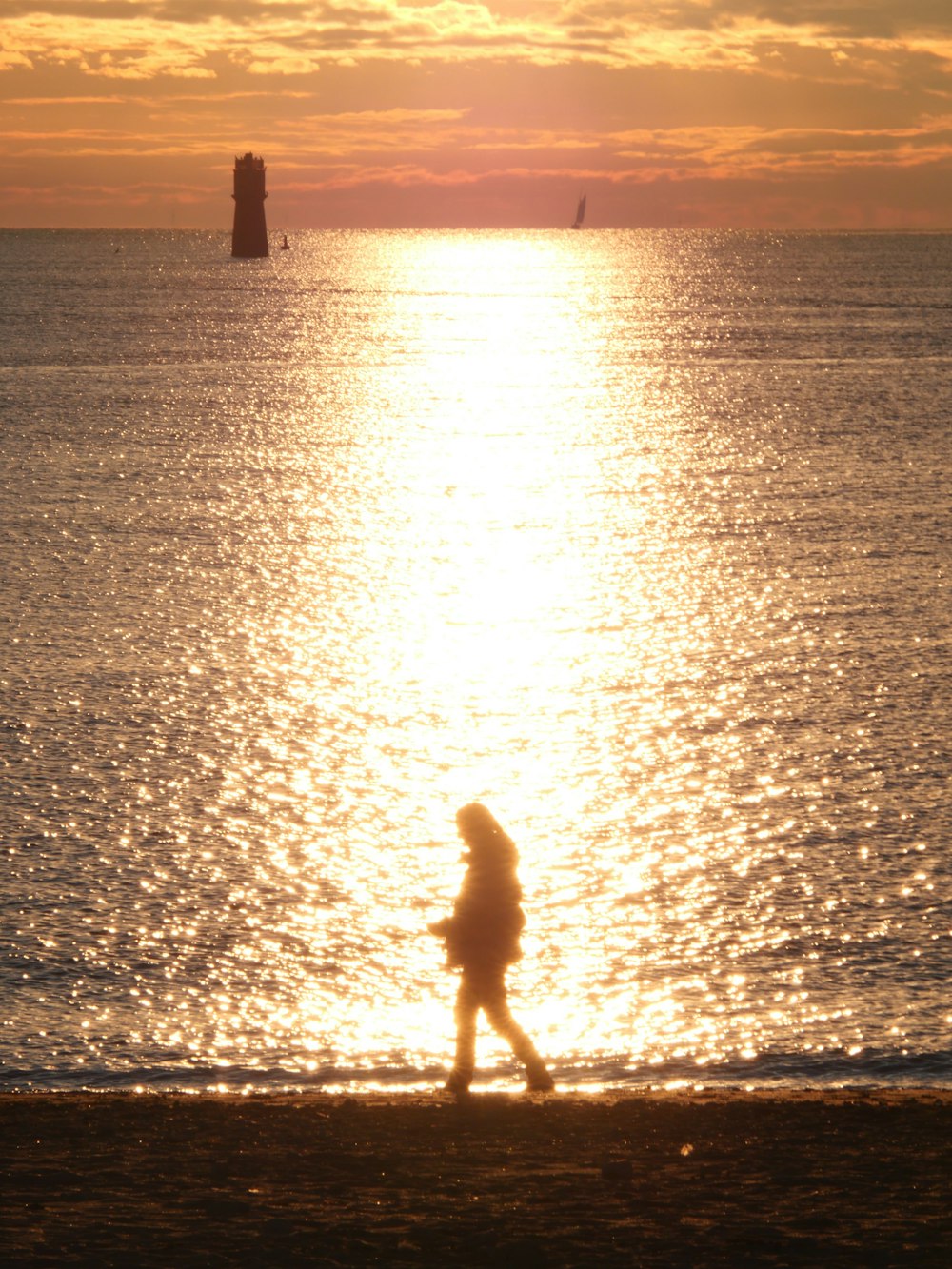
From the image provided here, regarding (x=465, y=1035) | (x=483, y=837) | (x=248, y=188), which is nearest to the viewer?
(x=483, y=837)

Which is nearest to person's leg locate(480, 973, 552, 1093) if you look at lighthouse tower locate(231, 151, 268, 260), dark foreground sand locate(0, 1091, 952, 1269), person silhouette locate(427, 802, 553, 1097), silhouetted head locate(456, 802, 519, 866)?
person silhouette locate(427, 802, 553, 1097)

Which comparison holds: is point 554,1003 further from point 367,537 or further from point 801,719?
point 367,537

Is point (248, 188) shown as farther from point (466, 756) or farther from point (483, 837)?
point (483, 837)

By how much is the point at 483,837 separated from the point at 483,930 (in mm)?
597

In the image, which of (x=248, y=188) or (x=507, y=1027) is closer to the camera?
(x=507, y=1027)

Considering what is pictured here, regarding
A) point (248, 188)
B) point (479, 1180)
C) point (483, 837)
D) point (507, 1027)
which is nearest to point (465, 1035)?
point (507, 1027)

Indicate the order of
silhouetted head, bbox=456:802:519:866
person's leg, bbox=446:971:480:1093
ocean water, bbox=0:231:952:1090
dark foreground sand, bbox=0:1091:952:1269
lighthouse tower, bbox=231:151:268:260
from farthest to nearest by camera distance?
1. lighthouse tower, bbox=231:151:268:260
2. ocean water, bbox=0:231:952:1090
3. person's leg, bbox=446:971:480:1093
4. silhouetted head, bbox=456:802:519:866
5. dark foreground sand, bbox=0:1091:952:1269

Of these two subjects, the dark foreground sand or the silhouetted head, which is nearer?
the dark foreground sand

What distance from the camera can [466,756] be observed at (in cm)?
2033

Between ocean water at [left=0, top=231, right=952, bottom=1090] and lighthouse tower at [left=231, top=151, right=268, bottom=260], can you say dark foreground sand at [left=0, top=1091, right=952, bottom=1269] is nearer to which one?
ocean water at [left=0, top=231, right=952, bottom=1090]

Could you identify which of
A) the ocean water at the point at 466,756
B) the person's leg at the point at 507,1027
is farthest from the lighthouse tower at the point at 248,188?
the person's leg at the point at 507,1027

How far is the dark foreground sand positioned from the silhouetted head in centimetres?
137

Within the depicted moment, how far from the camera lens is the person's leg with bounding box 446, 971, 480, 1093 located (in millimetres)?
9953

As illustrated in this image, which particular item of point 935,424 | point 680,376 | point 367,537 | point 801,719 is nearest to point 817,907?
point 801,719
